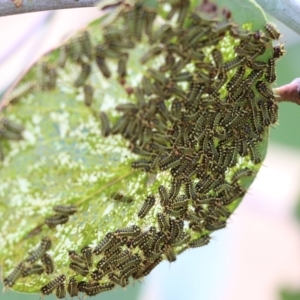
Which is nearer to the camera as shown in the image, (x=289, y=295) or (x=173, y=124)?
(x=173, y=124)

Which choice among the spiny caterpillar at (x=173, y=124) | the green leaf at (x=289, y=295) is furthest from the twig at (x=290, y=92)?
the green leaf at (x=289, y=295)

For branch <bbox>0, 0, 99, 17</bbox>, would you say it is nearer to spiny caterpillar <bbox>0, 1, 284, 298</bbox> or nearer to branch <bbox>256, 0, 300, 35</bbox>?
spiny caterpillar <bbox>0, 1, 284, 298</bbox>

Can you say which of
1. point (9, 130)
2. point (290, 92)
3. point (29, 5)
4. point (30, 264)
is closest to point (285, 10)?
point (290, 92)

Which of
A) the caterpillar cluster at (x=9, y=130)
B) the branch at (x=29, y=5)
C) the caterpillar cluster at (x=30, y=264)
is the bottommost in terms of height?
the caterpillar cluster at (x=30, y=264)

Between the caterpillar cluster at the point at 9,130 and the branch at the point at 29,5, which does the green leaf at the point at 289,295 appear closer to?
the branch at the point at 29,5

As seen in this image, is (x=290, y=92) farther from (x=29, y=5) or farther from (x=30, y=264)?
(x=30, y=264)

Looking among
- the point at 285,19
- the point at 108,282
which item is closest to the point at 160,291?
the point at 108,282

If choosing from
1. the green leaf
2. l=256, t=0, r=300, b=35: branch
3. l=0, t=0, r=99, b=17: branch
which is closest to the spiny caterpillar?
l=256, t=0, r=300, b=35: branch

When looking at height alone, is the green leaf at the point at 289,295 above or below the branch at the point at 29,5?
below
